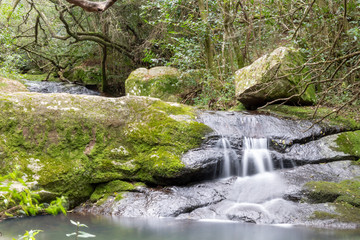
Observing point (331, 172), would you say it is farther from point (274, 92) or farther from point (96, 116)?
point (96, 116)

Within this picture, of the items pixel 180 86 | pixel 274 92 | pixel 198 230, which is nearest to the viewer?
pixel 198 230

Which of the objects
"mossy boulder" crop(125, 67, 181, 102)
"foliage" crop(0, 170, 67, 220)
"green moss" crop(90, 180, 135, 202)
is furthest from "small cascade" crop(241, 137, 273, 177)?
"foliage" crop(0, 170, 67, 220)

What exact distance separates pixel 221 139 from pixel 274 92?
229 cm

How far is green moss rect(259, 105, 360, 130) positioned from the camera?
23.3ft

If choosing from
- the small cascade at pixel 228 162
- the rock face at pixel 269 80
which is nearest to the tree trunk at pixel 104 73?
the rock face at pixel 269 80

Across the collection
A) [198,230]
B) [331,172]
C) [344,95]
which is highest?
[344,95]

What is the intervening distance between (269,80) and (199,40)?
355 cm

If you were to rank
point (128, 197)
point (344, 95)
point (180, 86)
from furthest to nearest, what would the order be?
point (180, 86) < point (344, 95) < point (128, 197)

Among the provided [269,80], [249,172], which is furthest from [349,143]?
[249,172]

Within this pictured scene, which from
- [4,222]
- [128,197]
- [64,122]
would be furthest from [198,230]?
[64,122]

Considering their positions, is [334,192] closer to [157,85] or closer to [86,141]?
[86,141]

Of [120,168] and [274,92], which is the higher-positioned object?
[274,92]

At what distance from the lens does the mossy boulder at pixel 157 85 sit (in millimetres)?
11164

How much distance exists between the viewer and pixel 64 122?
600cm
